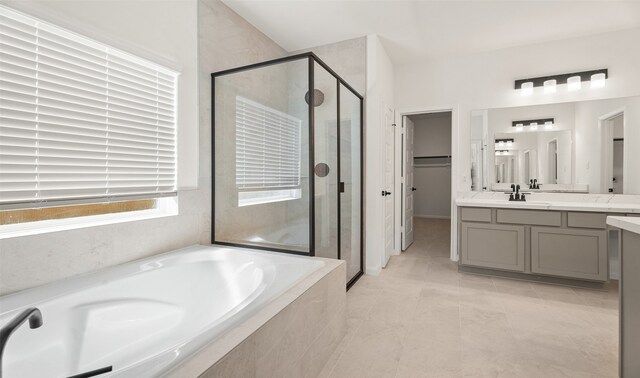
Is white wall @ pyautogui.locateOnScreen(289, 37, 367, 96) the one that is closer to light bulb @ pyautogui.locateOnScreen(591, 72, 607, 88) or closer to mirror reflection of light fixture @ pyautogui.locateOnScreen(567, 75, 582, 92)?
mirror reflection of light fixture @ pyautogui.locateOnScreen(567, 75, 582, 92)

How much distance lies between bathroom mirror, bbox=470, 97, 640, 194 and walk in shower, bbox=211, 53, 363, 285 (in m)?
2.09

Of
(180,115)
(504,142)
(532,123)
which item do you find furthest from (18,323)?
(532,123)

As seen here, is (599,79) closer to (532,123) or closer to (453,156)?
(532,123)

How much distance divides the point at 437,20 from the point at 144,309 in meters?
3.37

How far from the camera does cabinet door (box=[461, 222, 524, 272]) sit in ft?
9.75

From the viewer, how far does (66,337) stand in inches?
51.4

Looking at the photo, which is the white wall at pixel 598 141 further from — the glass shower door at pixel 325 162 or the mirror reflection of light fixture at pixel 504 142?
the glass shower door at pixel 325 162

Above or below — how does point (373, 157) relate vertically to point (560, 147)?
below

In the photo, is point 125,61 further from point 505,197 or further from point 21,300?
point 505,197

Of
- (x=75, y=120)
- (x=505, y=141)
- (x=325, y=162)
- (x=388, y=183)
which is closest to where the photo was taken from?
(x=75, y=120)

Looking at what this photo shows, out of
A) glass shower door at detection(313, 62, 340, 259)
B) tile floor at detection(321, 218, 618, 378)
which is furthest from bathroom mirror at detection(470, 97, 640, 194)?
glass shower door at detection(313, 62, 340, 259)

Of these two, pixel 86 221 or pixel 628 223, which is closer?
pixel 628 223

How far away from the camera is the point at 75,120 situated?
5.06 feet

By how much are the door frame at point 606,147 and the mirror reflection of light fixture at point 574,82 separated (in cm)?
40
